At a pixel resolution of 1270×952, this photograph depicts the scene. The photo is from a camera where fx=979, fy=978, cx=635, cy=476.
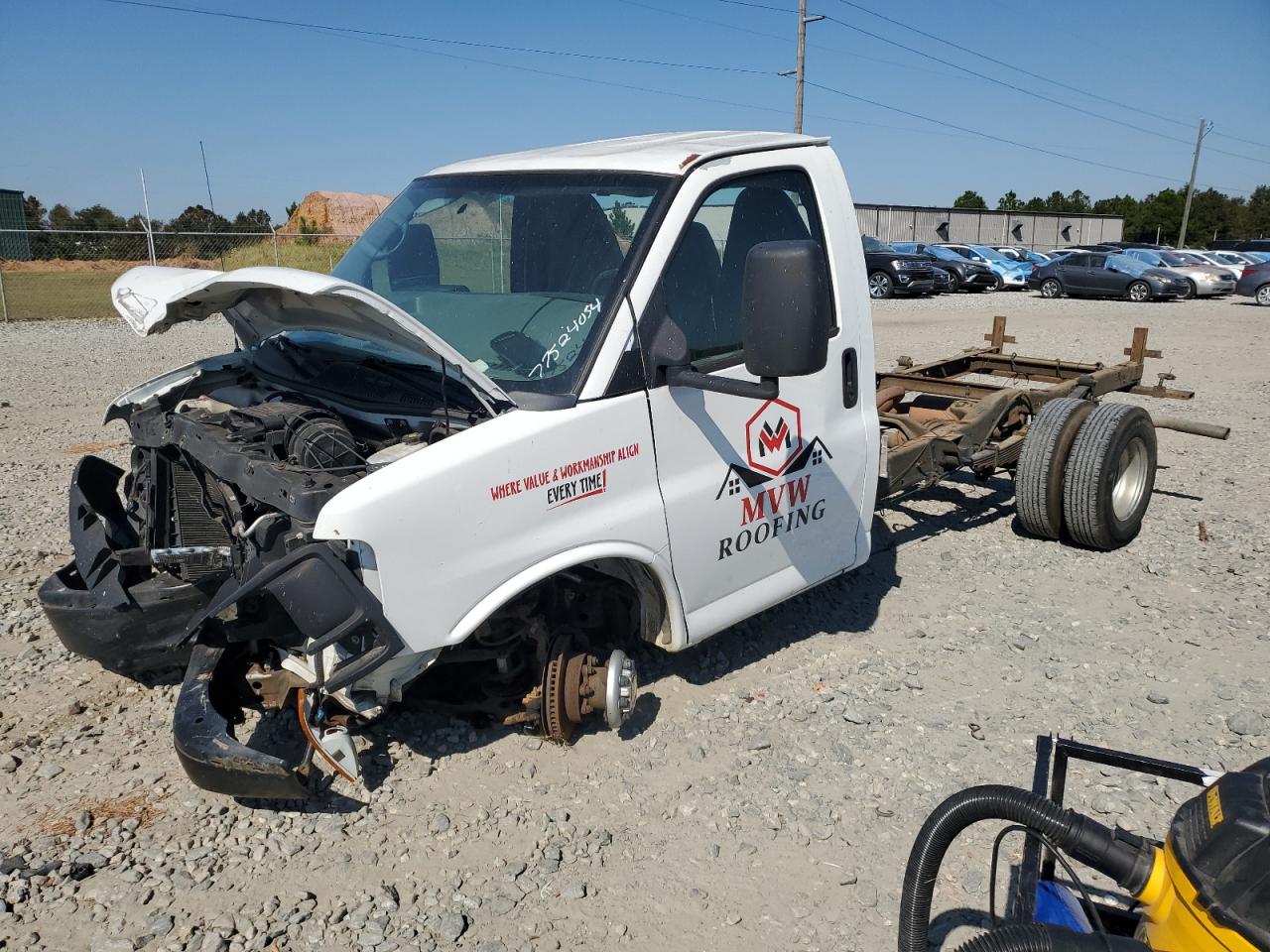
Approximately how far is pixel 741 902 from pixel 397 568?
4.99 feet

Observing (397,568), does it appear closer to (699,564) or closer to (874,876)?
(699,564)

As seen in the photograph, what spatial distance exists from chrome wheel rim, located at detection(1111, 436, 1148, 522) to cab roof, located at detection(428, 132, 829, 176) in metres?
3.19

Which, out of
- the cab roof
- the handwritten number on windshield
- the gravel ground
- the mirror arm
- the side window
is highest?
the cab roof

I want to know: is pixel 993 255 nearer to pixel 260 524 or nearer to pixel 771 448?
pixel 771 448

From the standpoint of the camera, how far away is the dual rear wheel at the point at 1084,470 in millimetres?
5906

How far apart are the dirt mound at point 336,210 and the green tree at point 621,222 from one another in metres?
33.5

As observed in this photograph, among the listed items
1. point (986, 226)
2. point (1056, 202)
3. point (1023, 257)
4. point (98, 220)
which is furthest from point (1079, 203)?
point (98, 220)

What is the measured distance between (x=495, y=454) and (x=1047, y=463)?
4.13 m

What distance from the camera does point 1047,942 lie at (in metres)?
1.69

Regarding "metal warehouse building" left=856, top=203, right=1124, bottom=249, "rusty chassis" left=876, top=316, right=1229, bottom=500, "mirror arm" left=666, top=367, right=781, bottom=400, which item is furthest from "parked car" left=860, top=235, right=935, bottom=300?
"mirror arm" left=666, top=367, right=781, bottom=400

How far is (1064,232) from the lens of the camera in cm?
6206

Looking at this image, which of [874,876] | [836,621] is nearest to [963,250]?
[836,621]

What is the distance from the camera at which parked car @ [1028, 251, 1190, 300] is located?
27.5m

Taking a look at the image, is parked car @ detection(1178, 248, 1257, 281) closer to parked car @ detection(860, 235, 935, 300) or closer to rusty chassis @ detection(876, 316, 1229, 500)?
parked car @ detection(860, 235, 935, 300)
